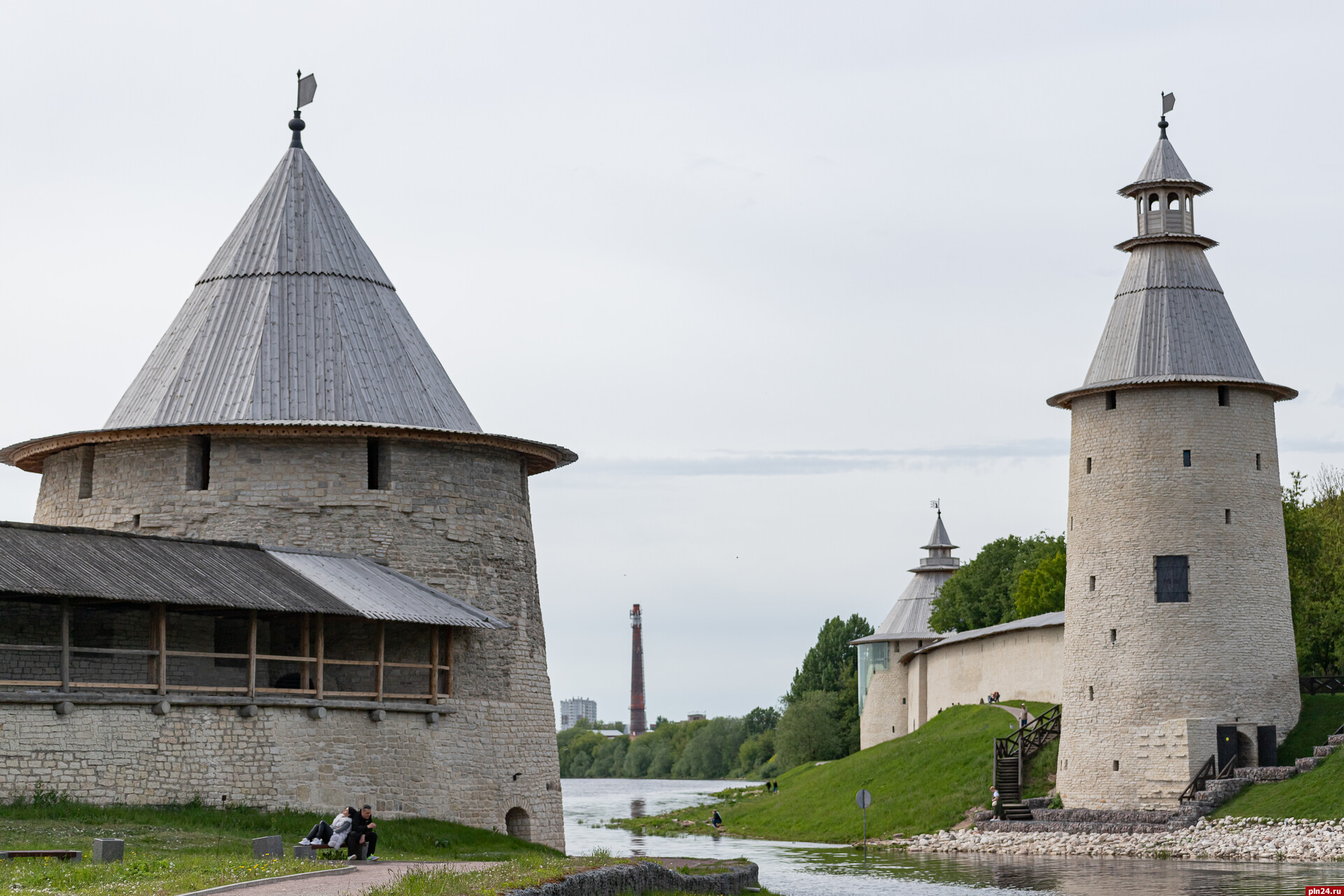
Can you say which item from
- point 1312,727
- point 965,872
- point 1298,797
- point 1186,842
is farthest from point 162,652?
point 1312,727

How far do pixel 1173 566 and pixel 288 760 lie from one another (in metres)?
22.0

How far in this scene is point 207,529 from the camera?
26.4 m

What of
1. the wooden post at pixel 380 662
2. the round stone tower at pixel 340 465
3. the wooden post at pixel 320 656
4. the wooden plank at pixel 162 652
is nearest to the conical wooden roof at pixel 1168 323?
the round stone tower at pixel 340 465

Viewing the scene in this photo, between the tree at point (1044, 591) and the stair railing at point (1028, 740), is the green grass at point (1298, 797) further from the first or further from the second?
the tree at point (1044, 591)

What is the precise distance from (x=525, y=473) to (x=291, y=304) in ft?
15.9

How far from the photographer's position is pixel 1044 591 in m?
59.2

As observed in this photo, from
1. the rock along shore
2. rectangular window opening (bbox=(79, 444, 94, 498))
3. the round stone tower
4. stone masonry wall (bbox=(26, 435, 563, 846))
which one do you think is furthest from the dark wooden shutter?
rectangular window opening (bbox=(79, 444, 94, 498))

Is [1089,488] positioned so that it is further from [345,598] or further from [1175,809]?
Answer: [345,598]

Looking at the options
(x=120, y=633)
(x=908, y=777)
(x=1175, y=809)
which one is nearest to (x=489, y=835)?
(x=120, y=633)

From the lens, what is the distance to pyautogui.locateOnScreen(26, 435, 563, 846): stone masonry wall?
87.2 ft

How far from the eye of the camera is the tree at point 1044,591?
5869 cm

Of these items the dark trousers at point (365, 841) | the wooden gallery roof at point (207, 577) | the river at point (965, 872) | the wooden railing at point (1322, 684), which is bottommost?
the river at point (965, 872)

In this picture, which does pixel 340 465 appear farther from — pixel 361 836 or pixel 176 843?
pixel 176 843

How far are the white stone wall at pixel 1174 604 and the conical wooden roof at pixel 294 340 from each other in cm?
1675
